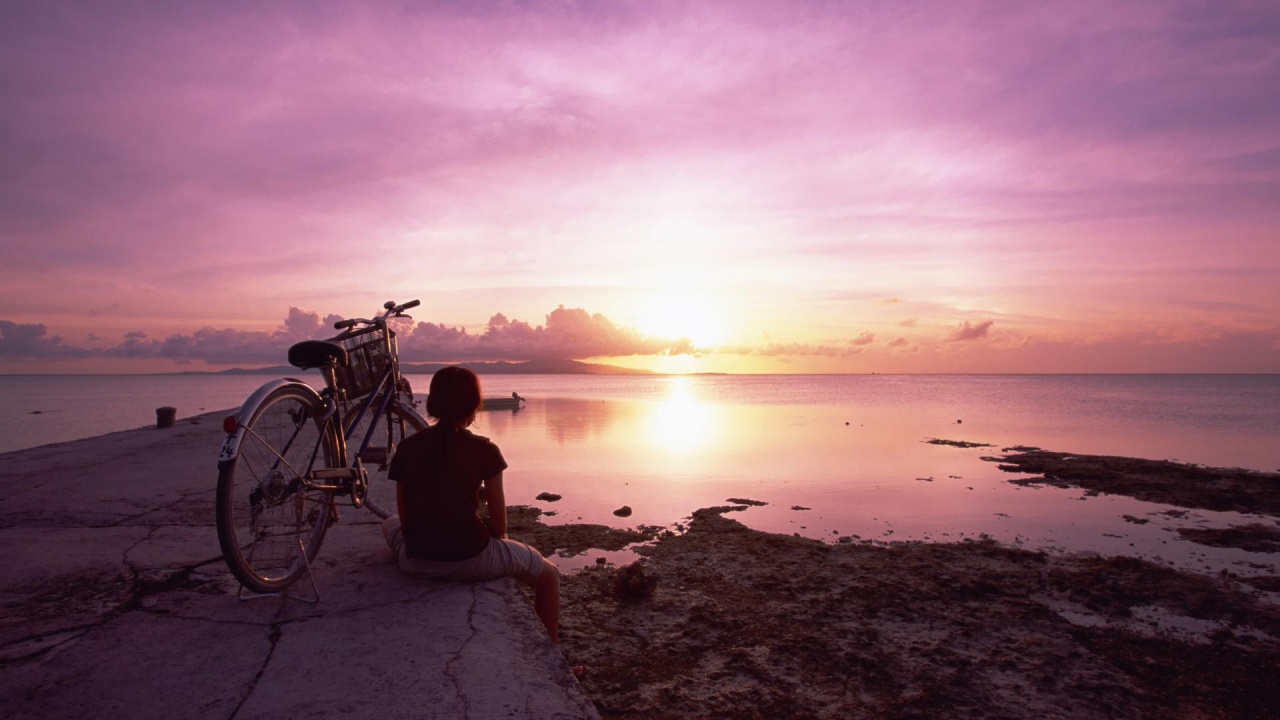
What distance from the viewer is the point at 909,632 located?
6.07m

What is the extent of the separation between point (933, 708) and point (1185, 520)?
11.0 metres

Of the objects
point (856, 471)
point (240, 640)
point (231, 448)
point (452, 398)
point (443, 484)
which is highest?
point (452, 398)

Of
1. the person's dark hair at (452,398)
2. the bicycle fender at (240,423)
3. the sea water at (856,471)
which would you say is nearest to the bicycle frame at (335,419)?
the bicycle fender at (240,423)

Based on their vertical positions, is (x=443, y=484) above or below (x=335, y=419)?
below

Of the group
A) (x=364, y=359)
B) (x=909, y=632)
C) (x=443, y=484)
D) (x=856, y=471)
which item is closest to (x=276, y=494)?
(x=443, y=484)

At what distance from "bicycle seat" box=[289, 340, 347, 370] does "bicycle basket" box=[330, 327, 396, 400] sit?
0.66 ft

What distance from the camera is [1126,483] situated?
50.9ft

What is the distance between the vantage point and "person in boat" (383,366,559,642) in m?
3.51

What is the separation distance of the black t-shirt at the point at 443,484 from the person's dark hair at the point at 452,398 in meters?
0.08

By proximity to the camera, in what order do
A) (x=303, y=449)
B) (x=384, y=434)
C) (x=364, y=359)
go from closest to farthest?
(x=303, y=449), (x=364, y=359), (x=384, y=434)

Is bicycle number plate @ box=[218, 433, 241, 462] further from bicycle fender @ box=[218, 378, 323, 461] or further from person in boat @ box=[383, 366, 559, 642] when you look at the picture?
person in boat @ box=[383, 366, 559, 642]

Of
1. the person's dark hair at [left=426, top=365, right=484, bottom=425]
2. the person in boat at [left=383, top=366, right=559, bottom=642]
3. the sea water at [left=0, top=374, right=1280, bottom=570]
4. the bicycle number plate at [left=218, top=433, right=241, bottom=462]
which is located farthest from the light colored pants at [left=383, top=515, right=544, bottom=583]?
the sea water at [left=0, top=374, right=1280, bottom=570]

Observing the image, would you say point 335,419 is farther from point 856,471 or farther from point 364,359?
point 856,471

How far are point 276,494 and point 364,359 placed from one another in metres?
1.39
